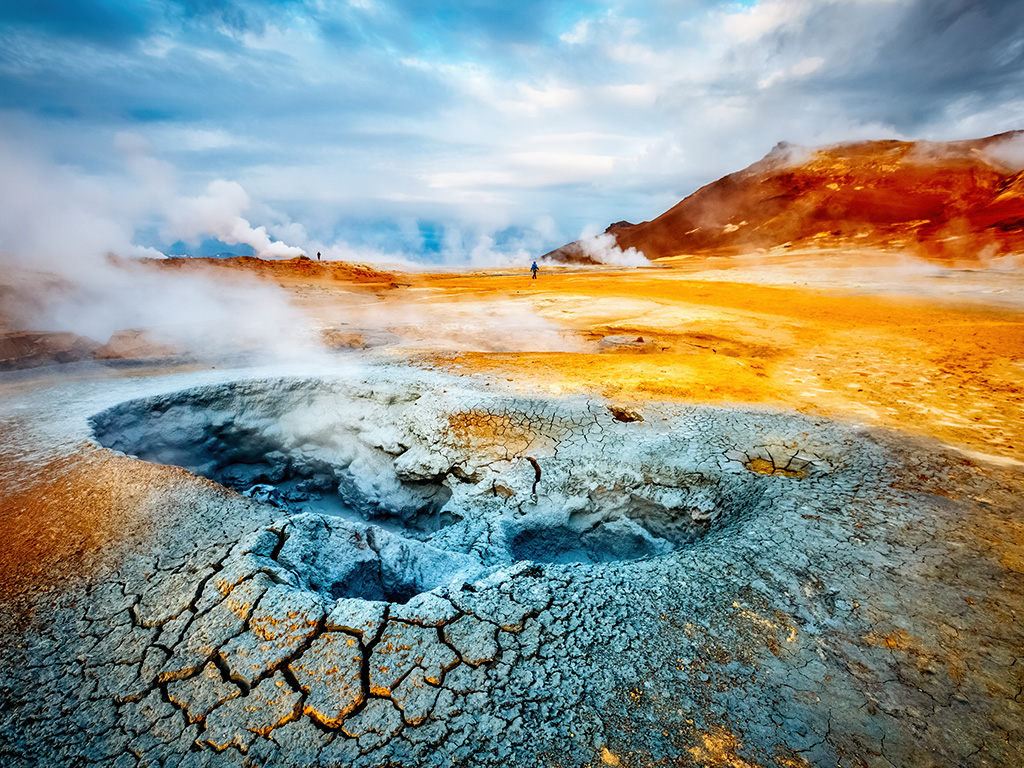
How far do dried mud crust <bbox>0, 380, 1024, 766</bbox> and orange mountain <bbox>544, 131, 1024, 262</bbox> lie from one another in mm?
29335

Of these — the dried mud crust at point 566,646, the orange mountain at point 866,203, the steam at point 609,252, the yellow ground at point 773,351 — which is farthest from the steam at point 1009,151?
the dried mud crust at point 566,646

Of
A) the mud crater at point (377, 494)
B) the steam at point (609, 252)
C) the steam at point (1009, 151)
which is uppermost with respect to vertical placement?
the steam at point (1009, 151)

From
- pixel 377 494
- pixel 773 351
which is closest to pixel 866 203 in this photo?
pixel 773 351

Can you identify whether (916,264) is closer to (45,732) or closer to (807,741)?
(807,741)

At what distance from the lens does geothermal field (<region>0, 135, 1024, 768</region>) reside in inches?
63.7

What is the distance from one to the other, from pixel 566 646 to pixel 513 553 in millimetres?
1422

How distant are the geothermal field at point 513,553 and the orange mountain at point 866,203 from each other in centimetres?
2808

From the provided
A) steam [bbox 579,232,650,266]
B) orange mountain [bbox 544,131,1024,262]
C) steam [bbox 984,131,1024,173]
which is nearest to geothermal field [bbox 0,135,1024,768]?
orange mountain [bbox 544,131,1024,262]

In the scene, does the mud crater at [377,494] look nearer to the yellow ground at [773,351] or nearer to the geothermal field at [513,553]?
the geothermal field at [513,553]

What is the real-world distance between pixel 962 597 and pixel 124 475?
4.90 meters

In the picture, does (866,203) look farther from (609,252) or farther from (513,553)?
(513,553)

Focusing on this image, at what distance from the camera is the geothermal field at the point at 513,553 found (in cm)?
162

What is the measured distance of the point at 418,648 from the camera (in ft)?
6.09

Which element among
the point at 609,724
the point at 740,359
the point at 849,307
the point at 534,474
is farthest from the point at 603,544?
the point at 849,307
